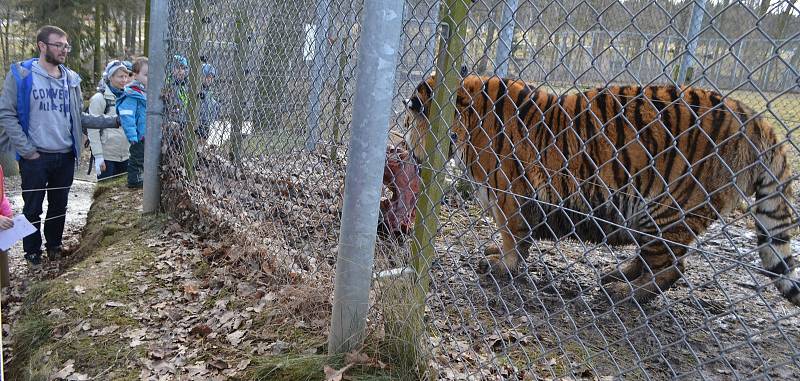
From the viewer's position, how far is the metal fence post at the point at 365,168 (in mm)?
2105

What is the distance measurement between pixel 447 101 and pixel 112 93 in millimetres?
5627

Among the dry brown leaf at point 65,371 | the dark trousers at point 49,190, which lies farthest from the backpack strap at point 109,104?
the dry brown leaf at point 65,371

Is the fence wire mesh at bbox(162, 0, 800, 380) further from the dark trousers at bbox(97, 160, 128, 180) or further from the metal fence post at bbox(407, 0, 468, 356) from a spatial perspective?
the dark trousers at bbox(97, 160, 128, 180)

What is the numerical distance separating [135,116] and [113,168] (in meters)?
1.30

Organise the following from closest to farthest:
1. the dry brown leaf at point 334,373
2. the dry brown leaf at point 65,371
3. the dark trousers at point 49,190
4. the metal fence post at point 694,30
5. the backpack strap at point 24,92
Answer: the metal fence post at point 694,30
the dry brown leaf at point 334,373
the dry brown leaf at point 65,371
the backpack strap at point 24,92
the dark trousers at point 49,190

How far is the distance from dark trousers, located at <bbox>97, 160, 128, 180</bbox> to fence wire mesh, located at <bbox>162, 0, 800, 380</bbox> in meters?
2.44

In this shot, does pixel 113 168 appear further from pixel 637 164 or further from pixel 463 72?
pixel 637 164

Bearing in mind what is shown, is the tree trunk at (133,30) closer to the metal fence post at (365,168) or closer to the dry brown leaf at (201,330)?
the dry brown leaf at (201,330)

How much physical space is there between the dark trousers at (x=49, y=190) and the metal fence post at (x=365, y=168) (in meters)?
4.18

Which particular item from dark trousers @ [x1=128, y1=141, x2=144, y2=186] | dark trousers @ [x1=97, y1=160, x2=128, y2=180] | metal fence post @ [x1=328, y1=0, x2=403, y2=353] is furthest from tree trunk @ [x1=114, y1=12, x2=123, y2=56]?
metal fence post @ [x1=328, y1=0, x2=403, y2=353]

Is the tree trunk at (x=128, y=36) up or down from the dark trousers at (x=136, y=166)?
up

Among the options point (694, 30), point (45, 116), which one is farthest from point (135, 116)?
point (694, 30)

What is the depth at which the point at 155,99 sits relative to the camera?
502 cm

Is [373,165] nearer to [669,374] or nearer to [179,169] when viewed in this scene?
[669,374]
